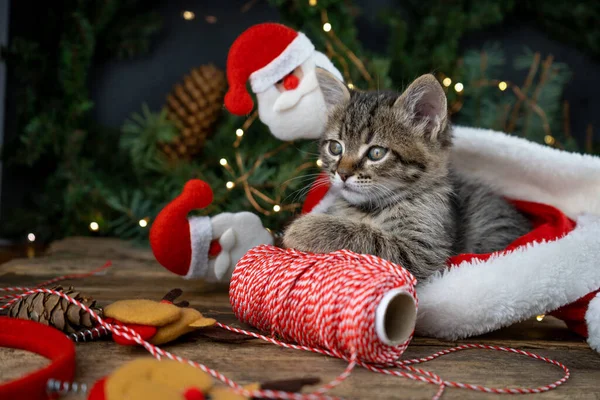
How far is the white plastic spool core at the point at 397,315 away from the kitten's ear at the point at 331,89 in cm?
64

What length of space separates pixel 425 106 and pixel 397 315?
1.83 ft

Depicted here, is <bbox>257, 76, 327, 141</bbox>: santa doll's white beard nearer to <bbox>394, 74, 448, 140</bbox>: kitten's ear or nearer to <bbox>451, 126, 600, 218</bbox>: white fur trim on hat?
<bbox>394, 74, 448, 140</bbox>: kitten's ear

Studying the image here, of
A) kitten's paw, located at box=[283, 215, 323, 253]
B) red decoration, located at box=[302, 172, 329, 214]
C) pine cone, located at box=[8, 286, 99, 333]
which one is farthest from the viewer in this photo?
red decoration, located at box=[302, 172, 329, 214]

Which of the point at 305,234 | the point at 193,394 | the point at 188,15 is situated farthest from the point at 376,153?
the point at 188,15

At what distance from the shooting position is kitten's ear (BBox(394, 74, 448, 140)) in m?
1.38

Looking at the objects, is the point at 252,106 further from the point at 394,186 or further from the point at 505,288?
the point at 505,288

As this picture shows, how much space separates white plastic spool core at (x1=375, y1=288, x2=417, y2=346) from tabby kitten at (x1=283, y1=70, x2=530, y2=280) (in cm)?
18

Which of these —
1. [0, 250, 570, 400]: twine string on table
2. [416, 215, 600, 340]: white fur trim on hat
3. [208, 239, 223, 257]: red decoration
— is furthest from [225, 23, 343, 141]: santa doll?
[416, 215, 600, 340]: white fur trim on hat

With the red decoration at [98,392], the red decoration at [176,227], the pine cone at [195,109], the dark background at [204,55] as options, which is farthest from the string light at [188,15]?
the red decoration at [98,392]

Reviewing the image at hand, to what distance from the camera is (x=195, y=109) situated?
91.3 inches

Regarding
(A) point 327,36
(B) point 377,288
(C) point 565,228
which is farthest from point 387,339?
(A) point 327,36

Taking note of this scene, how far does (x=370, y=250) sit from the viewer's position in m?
1.29

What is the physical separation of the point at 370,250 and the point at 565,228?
57cm

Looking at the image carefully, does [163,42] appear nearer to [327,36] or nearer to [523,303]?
[327,36]
